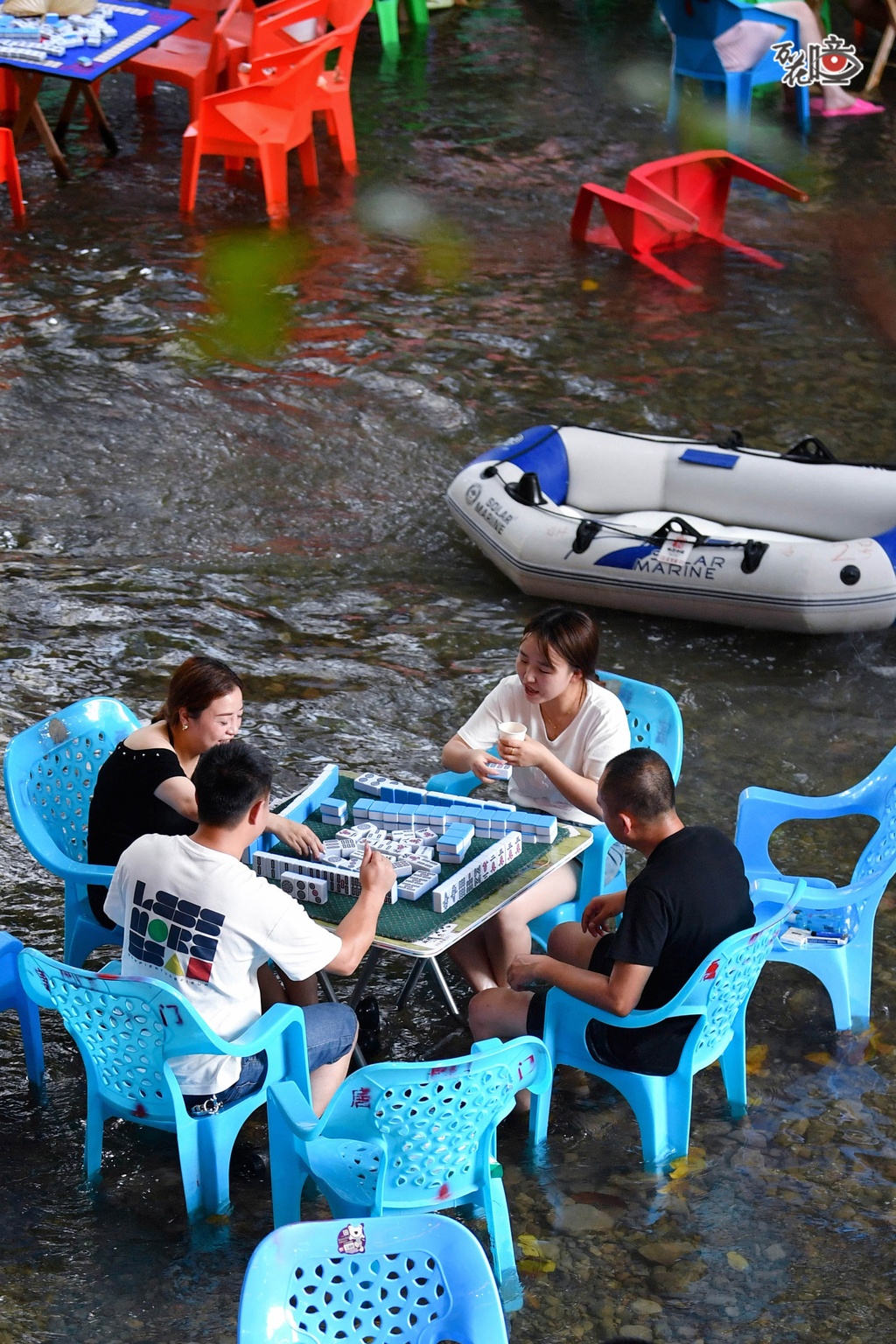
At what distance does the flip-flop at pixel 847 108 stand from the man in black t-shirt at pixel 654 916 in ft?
40.9

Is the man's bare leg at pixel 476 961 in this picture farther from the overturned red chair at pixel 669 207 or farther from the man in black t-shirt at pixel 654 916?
the overturned red chair at pixel 669 207

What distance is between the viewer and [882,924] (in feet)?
15.6

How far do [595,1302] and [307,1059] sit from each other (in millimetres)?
836

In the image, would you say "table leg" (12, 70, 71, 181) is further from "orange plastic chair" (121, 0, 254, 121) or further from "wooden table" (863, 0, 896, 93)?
"wooden table" (863, 0, 896, 93)

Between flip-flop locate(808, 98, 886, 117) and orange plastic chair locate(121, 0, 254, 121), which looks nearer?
orange plastic chair locate(121, 0, 254, 121)

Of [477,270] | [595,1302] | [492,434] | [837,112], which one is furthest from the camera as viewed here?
[837,112]

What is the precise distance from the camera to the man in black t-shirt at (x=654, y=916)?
3400 mm

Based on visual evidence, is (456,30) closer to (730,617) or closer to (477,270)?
(477,270)

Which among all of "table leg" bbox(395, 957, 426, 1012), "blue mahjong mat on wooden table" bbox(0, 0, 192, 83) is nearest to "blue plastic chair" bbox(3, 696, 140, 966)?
"table leg" bbox(395, 957, 426, 1012)

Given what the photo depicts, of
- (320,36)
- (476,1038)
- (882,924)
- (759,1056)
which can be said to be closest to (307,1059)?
(476,1038)

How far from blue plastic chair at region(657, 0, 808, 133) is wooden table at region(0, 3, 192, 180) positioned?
15.0 feet

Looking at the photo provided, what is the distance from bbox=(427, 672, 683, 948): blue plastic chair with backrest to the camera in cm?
422

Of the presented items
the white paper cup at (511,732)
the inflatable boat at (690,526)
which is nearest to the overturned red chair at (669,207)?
the inflatable boat at (690,526)

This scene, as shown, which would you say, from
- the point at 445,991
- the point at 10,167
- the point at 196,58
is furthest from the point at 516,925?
the point at 196,58
